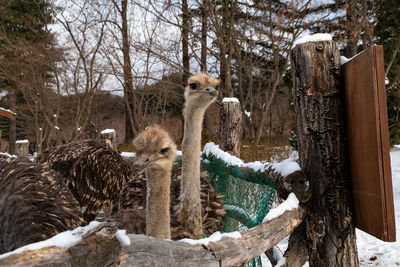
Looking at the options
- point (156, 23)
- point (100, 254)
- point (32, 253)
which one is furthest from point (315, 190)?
point (156, 23)

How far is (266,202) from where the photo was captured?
2.12 metres

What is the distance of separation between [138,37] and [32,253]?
8.31 meters

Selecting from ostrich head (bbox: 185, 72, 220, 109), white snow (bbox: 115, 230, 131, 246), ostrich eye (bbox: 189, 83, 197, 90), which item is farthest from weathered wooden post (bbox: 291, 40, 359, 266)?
white snow (bbox: 115, 230, 131, 246)

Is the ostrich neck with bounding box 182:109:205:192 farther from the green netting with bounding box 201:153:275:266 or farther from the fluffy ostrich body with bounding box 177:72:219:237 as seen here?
the green netting with bounding box 201:153:275:266

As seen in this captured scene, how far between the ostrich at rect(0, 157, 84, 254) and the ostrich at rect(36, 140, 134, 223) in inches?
48.5

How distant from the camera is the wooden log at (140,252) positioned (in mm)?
723

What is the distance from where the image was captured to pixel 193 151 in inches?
92.1

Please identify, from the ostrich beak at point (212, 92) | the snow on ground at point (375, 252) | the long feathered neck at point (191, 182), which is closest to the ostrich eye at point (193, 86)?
the ostrich beak at point (212, 92)

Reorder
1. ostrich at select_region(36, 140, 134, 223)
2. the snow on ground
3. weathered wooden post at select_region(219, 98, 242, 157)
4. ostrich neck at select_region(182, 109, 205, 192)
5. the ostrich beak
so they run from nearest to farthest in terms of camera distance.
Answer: ostrich neck at select_region(182, 109, 205, 192) < the ostrich beak < weathered wooden post at select_region(219, 98, 242, 157) < ostrich at select_region(36, 140, 134, 223) < the snow on ground

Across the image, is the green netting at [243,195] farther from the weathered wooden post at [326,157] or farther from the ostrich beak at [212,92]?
the ostrich beak at [212,92]

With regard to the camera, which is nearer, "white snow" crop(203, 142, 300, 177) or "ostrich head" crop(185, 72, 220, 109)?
"white snow" crop(203, 142, 300, 177)

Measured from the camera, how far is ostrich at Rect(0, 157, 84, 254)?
→ 2131 mm

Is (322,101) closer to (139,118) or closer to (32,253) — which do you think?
(32,253)

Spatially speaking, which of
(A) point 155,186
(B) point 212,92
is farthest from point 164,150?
(B) point 212,92
